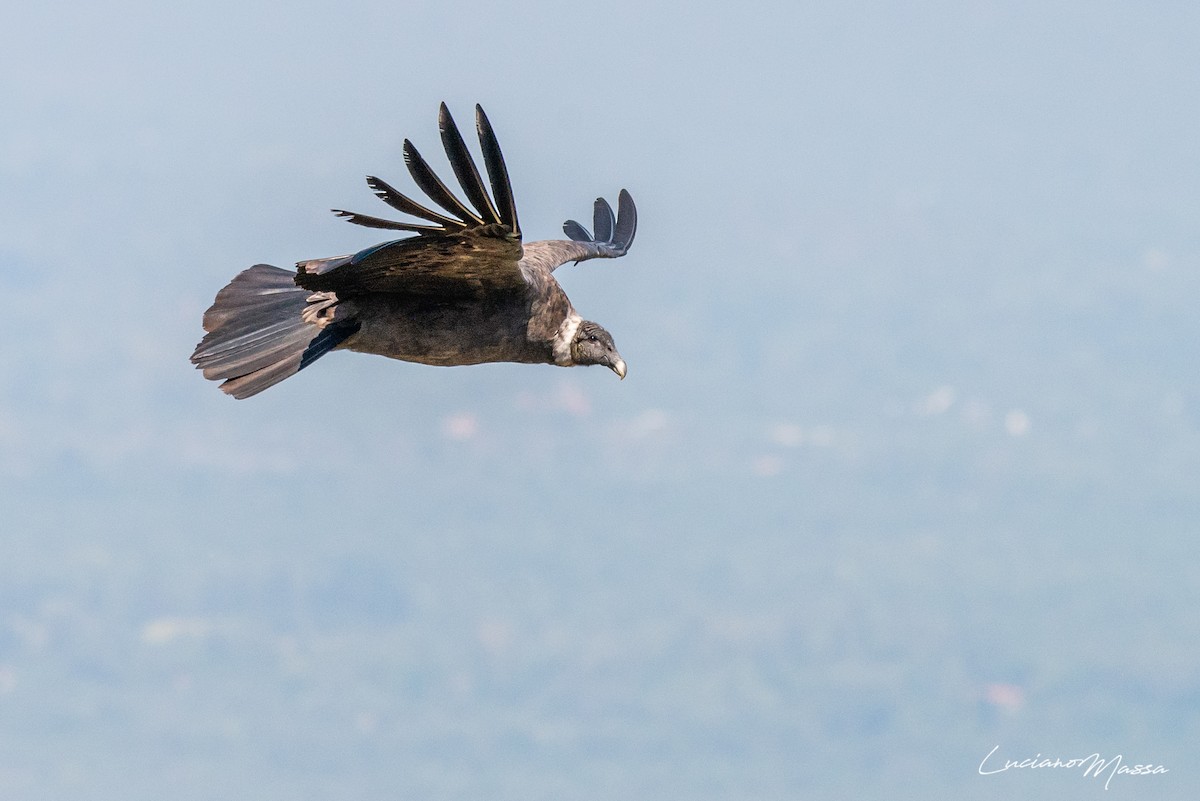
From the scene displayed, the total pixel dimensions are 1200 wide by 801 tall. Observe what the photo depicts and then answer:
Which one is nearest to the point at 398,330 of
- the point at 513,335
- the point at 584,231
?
the point at 513,335

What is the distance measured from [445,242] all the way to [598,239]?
4112 mm

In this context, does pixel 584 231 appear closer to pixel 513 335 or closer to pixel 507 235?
pixel 513 335

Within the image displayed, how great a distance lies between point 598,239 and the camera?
1195cm

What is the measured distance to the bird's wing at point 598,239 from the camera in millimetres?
10461

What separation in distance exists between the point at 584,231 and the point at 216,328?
11.4 ft

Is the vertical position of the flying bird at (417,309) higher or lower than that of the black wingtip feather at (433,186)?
higher

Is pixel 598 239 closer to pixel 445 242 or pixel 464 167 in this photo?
pixel 445 242

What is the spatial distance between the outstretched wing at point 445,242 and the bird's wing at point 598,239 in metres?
1.59

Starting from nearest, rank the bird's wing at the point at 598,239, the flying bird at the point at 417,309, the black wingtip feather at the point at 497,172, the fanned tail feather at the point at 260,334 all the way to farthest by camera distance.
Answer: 1. the black wingtip feather at the point at 497,172
2. the flying bird at the point at 417,309
3. the fanned tail feather at the point at 260,334
4. the bird's wing at the point at 598,239

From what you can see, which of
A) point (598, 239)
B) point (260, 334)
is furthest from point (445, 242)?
point (598, 239)

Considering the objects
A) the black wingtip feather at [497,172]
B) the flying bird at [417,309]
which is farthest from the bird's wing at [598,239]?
the black wingtip feather at [497,172]

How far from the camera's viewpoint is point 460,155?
7.17 meters

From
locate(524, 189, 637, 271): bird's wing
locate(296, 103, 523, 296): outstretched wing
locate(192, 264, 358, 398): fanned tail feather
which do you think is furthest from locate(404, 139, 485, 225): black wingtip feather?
locate(524, 189, 637, 271): bird's wing

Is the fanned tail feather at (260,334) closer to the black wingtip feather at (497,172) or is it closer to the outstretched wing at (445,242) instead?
the outstretched wing at (445,242)
